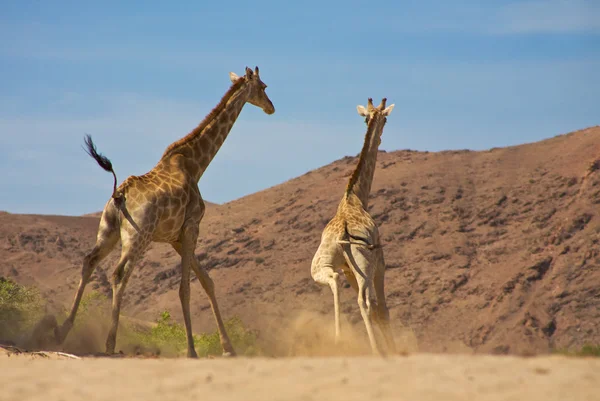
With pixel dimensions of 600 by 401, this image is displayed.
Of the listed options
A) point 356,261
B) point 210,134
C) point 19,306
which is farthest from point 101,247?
point 19,306

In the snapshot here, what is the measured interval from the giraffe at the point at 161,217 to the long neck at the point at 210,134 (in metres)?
0.02

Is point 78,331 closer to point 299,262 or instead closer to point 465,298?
point 465,298

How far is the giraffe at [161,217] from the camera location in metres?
12.5

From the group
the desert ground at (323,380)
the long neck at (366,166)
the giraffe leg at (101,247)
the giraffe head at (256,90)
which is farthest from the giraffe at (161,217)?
the desert ground at (323,380)

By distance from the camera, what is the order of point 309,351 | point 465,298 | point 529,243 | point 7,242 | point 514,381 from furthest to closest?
point 7,242, point 529,243, point 465,298, point 309,351, point 514,381

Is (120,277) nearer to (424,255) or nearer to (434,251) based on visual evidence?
(424,255)

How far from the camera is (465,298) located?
38375mm

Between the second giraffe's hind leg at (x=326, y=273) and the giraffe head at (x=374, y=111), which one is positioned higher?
the giraffe head at (x=374, y=111)

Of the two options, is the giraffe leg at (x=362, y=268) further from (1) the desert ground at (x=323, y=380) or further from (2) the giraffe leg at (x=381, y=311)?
(1) the desert ground at (x=323, y=380)

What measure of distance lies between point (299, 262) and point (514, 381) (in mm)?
35277

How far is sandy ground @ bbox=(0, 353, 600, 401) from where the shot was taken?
770 cm

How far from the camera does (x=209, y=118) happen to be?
578 inches

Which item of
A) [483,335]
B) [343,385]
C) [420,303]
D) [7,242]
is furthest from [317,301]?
[343,385]

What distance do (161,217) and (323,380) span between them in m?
5.40
